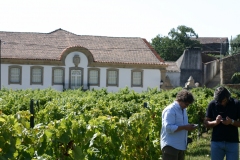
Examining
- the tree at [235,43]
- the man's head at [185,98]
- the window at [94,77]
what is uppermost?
the tree at [235,43]

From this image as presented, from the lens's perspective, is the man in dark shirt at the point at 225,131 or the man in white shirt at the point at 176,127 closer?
the man in white shirt at the point at 176,127

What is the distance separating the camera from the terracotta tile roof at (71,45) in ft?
163

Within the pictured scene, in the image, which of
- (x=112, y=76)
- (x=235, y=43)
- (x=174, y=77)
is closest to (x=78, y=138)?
(x=112, y=76)

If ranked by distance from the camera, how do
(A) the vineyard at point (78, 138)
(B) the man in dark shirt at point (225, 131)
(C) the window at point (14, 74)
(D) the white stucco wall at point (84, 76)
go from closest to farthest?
(A) the vineyard at point (78, 138), (B) the man in dark shirt at point (225, 131), (C) the window at point (14, 74), (D) the white stucco wall at point (84, 76)

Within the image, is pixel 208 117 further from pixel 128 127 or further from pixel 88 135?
pixel 88 135

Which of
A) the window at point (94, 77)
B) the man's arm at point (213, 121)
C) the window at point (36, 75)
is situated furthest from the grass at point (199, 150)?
the window at point (94, 77)

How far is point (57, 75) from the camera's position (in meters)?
49.7

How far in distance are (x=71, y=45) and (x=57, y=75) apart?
13.2 ft

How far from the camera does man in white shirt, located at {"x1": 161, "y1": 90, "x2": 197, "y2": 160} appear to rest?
7645mm

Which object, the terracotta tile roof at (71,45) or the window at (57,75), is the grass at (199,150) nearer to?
the window at (57,75)

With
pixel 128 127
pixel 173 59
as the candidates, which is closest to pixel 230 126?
pixel 128 127

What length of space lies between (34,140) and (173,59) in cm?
7342

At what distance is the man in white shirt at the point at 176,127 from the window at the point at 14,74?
1647 inches

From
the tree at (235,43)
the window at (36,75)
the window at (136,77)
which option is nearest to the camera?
the window at (36,75)
